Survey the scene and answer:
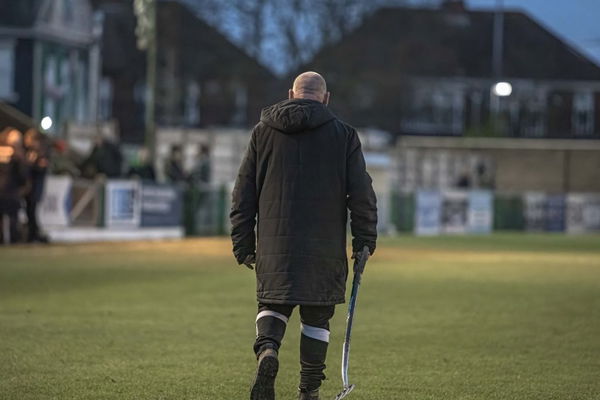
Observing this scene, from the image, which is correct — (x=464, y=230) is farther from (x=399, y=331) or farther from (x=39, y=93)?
(x=399, y=331)

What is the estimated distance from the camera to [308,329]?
7.66 metres

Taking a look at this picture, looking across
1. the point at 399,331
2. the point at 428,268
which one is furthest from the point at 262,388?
the point at 428,268

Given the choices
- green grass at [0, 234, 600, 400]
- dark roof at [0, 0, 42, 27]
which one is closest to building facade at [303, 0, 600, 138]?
dark roof at [0, 0, 42, 27]

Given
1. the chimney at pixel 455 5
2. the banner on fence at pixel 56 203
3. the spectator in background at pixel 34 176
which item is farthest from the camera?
the chimney at pixel 455 5

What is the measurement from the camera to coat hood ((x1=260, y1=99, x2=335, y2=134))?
746cm

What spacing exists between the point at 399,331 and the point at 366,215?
456 cm

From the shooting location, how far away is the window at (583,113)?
74.8 m

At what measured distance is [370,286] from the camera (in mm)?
17125

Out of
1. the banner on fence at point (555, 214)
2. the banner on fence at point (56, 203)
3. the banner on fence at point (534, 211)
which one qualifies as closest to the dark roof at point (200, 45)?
the banner on fence at point (534, 211)

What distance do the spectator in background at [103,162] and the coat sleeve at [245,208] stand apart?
67.5 ft

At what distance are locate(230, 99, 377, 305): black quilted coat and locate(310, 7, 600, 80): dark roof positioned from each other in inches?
1877

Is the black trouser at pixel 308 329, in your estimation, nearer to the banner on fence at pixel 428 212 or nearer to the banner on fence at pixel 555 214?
the banner on fence at pixel 428 212

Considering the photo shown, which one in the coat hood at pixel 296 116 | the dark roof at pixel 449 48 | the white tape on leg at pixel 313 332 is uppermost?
the dark roof at pixel 449 48

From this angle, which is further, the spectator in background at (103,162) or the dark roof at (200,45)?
the dark roof at (200,45)
